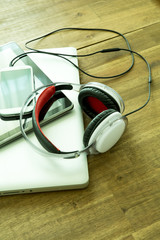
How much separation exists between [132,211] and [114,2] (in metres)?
0.71

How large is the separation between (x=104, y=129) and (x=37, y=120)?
0.13 metres

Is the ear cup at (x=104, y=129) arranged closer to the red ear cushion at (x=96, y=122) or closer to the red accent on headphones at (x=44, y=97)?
the red ear cushion at (x=96, y=122)

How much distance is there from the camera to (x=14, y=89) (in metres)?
0.64

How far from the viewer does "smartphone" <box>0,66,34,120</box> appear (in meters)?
0.61

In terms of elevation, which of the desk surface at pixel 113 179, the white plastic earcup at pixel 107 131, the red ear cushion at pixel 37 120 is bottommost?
the desk surface at pixel 113 179

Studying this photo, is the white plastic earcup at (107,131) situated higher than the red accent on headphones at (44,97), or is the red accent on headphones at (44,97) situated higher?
the red accent on headphones at (44,97)

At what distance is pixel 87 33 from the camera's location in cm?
83

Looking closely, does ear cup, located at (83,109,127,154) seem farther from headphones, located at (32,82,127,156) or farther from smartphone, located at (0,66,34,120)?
smartphone, located at (0,66,34,120)

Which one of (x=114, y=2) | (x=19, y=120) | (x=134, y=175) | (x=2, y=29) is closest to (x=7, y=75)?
(x=19, y=120)

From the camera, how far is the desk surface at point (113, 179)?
482 mm

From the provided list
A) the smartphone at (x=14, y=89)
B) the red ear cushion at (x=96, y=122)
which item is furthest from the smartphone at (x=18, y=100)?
the red ear cushion at (x=96, y=122)

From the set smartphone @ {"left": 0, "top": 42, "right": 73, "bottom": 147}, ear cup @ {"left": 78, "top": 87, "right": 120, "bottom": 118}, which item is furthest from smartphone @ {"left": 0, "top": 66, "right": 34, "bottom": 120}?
ear cup @ {"left": 78, "top": 87, "right": 120, "bottom": 118}

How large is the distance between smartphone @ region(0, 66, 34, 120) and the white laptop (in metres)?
0.07

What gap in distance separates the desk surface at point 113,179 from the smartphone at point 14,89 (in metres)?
0.16
